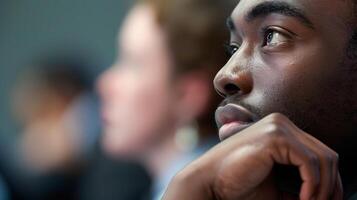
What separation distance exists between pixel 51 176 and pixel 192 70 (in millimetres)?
1265

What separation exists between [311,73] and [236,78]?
14cm

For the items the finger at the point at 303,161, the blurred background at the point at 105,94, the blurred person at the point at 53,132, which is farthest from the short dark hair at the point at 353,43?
the blurred person at the point at 53,132

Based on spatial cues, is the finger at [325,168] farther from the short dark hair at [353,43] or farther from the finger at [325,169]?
the short dark hair at [353,43]

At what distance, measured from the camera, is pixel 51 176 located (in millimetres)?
3148

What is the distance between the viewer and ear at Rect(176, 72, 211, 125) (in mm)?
2139

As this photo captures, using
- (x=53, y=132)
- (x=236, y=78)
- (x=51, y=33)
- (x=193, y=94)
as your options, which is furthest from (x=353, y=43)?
(x=51, y=33)

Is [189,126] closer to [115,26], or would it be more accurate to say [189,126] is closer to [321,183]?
[321,183]

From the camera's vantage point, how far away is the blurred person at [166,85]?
6.75ft

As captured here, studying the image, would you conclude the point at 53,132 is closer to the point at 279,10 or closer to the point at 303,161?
the point at 279,10

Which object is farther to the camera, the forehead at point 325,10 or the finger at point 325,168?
the forehead at point 325,10

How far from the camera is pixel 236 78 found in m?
1.28

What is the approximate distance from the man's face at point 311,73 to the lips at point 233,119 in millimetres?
12

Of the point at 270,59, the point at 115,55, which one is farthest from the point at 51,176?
the point at 270,59

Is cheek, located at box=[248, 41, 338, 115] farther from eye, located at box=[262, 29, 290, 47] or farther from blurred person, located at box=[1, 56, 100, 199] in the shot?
blurred person, located at box=[1, 56, 100, 199]
